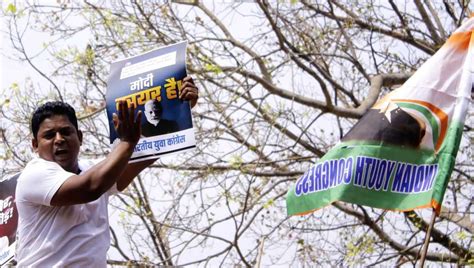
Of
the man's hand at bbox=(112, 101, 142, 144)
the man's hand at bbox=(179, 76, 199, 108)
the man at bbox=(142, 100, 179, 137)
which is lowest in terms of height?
the man's hand at bbox=(112, 101, 142, 144)

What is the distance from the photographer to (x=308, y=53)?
770 centimetres

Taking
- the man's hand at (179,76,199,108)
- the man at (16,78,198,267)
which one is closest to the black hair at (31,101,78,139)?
the man at (16,78,198,267)

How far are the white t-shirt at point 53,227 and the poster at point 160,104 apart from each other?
376 millimetres

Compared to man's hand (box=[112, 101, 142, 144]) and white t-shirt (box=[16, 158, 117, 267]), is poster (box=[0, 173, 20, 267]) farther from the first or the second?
man's hand (box=[112, 101, 142, 144])

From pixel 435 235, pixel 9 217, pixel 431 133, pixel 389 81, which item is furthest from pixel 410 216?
pixel 9 217

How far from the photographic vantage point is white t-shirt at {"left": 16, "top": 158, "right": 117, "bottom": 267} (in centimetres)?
281

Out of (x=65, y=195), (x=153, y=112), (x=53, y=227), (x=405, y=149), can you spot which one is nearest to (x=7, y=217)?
(x=153, y=112)

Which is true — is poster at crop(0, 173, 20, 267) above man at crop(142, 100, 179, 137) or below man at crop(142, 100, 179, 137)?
above

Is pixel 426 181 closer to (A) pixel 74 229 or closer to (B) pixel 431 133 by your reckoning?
(B) pixel 431 133

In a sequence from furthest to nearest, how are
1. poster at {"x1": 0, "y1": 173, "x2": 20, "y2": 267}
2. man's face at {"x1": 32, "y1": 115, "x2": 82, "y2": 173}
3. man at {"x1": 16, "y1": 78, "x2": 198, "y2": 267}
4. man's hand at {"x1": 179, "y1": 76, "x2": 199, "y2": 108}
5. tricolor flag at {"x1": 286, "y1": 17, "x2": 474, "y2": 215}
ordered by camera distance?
poster at {"x1": 0, "y1": 173, "x2": 20, "y2": 267} → tricolor flag at {"x1": 286, "y1": 17, "x2": 474, "y2": 215} → man's hand at {"x1": 179, "y1": 76, "x2": 199, "y2": 108} → man's face at {"x1": 32, "y1": 115, "x2": 82, "y2": 173} → man at {"x1": 16, "y1": 78, "x2": 198, "y2": 267}

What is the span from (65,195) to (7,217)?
5.68ft

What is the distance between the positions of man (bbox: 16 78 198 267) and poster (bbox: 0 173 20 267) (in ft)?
4.57

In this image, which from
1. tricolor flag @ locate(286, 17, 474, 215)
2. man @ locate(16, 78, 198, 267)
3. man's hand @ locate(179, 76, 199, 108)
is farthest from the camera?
tricolor flag @ locate(286, 17, 474, 215)

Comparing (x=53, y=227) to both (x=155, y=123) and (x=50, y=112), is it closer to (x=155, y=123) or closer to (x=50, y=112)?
(x=50, y=112)
